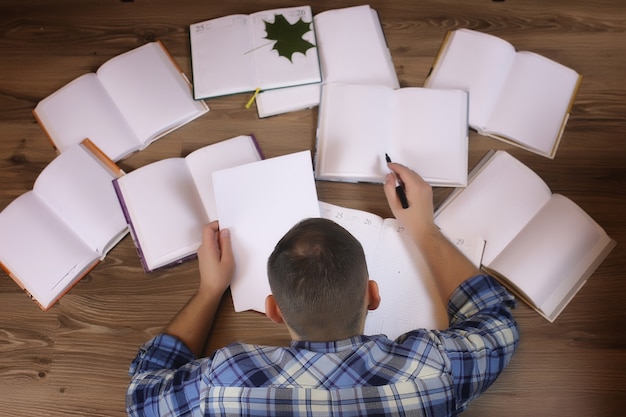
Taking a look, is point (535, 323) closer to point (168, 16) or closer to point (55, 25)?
point (168, 16)

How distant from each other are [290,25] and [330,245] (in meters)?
0.63

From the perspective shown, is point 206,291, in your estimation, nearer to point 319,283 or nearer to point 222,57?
point 319,283

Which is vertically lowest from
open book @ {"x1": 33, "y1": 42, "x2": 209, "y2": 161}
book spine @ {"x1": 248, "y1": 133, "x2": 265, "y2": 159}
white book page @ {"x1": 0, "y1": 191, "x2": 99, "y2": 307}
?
white book page @ {"x1": 0, "y1": 191, "x2": 99, "y2": 307}

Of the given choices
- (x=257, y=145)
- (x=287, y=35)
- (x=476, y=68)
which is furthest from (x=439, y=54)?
(x=257, y=145)

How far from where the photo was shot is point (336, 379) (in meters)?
0.65

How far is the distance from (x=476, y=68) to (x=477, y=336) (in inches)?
21.9

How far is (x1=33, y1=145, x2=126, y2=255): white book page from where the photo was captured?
99 cm

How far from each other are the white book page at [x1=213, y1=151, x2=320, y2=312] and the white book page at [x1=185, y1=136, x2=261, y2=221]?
6 cm

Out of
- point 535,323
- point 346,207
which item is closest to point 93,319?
point 346,207

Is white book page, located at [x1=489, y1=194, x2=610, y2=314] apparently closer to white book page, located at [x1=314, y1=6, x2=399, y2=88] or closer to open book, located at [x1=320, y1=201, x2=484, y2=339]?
open book, located at [x1=320, y1=201, x2=484, y2=339]

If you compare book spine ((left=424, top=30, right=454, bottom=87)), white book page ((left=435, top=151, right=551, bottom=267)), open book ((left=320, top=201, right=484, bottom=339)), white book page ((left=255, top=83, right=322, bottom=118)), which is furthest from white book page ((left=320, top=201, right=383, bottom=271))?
book spine ((left=424, top=30, right=454, bottom=87))

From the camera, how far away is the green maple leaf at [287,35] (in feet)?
3.53

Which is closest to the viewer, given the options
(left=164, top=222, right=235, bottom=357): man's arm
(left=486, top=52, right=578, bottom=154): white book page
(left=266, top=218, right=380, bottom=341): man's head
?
(left=266, top=218, right=380, bottom=341): man's head

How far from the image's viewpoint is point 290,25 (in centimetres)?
110
